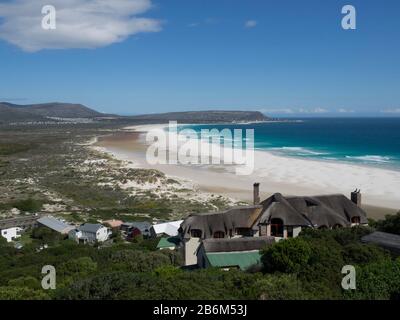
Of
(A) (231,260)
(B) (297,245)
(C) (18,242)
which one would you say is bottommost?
(C) (18,242)

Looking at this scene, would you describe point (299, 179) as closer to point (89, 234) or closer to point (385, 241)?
point (89, 234)

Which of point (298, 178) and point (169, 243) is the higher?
point (298, 178)

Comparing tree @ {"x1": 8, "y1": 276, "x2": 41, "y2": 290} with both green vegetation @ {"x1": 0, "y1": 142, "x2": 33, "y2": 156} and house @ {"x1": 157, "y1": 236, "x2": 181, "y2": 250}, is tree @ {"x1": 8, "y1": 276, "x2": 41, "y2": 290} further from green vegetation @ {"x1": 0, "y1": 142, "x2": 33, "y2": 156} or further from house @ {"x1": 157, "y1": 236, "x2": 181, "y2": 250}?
green vegetation @ {"x1": 0, "y1": 142, "x2": 33, "y2": 156}

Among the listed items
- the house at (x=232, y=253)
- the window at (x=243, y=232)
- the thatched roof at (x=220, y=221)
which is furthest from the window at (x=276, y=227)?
the house at (x=232, y=253)

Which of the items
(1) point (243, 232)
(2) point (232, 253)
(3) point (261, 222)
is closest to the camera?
(2) point (232, 253)

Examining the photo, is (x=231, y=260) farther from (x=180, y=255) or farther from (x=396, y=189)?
(x=396, y=189)

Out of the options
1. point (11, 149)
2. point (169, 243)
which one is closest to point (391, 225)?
point (169, 243)

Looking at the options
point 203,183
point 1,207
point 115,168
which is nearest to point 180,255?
point 1,207
